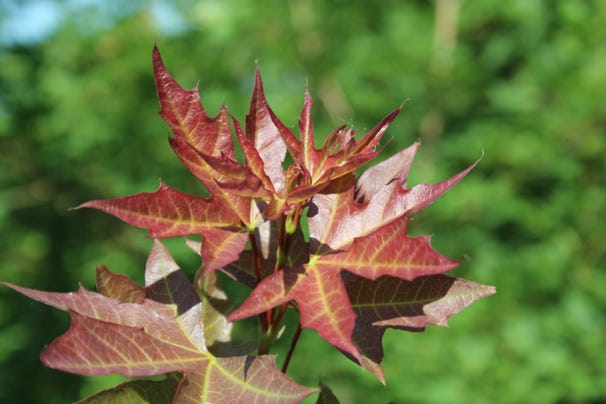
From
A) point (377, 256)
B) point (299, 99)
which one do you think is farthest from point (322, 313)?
point (299, 99)

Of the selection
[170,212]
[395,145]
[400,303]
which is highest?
[170,212]

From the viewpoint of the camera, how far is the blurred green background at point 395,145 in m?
2.60

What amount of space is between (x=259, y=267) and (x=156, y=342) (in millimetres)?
138

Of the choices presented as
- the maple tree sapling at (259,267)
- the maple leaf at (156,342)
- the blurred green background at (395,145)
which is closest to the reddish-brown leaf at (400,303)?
the maple tree sapling at (259,267)

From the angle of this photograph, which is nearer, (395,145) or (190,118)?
(190,118)

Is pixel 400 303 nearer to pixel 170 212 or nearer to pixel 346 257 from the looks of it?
pixel 346 257

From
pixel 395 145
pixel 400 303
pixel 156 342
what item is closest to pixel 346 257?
pixel 400 303

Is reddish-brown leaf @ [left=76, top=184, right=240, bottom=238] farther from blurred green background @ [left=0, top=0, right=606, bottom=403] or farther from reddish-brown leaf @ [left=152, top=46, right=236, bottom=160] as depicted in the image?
blurred green background @ [left=0, top=0, right=606, bottom=403]

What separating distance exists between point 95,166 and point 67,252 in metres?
0.38

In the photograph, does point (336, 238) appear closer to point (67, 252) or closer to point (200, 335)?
point (200, 335)

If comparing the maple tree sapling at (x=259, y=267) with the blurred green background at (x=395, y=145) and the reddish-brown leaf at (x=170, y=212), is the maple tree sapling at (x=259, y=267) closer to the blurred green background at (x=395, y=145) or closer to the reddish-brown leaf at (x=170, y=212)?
the reddish-brown leaf at (x=170, y=212)

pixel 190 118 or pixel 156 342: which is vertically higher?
pixel 190 118

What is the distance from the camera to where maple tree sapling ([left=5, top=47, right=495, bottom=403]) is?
2.15 feet

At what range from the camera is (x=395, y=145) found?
10.0 ft
